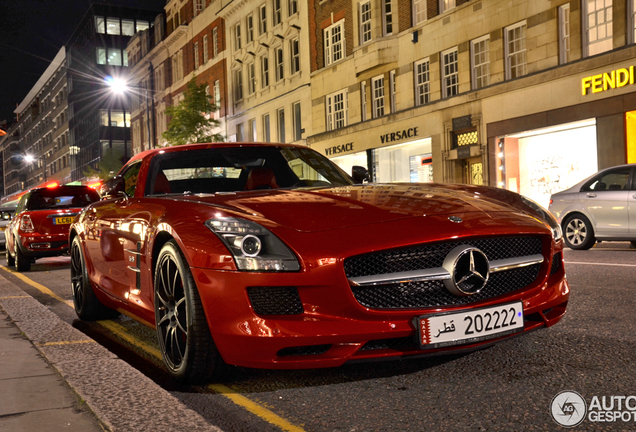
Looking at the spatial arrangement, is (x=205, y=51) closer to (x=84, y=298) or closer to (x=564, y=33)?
(x=564, y=33)

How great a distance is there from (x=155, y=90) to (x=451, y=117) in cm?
3675

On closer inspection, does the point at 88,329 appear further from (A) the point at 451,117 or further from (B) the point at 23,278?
(A) the point at 451,117

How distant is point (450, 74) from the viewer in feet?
76.6

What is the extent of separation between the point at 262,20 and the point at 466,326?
3597cm

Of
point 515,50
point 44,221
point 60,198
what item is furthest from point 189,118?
point 44,221

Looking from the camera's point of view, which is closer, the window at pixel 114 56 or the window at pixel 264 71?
the window at pixel 264 71

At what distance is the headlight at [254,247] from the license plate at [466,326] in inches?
27.4

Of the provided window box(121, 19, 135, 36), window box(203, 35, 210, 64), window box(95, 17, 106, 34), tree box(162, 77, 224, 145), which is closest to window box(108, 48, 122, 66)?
window box(95, 17, 106, 34)

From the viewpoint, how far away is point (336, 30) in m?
30.0

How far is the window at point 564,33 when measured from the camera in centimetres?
1891


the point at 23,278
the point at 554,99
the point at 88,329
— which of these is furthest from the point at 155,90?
the point at 88,329

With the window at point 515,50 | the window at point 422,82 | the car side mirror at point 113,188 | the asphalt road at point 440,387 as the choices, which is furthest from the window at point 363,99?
the asphalt road at point 440,387

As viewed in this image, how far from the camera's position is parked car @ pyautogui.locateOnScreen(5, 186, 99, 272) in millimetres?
12984

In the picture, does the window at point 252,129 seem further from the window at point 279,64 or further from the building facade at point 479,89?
the building facade at point 479,89
